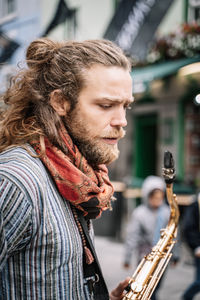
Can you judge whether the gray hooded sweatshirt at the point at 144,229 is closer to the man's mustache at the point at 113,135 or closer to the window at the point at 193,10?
the man's mustache at the point at 113,135

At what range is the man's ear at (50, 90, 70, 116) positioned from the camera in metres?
1.74

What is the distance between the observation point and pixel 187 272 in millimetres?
6770

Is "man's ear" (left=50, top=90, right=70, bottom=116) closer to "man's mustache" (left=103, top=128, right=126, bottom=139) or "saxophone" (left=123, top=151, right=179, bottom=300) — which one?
"man's mustache" (left=103, top=128, right=126, bottom=139)

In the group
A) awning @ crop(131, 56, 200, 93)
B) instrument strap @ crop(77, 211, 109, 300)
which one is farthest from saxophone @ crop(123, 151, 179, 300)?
awning @ crop(131, 56, 200, 93)

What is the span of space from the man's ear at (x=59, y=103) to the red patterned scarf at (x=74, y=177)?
0.32ft

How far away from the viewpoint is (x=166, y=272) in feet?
19.0

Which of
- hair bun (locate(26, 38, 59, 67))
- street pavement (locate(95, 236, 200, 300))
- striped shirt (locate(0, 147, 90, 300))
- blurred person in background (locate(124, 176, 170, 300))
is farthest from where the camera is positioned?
street pavement (locate(95, 236, 200, 300))

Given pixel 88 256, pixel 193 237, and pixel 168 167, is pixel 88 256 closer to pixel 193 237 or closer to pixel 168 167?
pixel 168 167

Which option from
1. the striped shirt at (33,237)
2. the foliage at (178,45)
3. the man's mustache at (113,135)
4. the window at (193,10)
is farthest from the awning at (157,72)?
the striped shirt at (33,237)

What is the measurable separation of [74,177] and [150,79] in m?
6.58

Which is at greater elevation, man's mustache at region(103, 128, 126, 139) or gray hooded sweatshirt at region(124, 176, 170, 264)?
man's mustache at region(103, 128, 126, 139)

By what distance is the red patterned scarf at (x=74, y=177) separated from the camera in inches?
60.6

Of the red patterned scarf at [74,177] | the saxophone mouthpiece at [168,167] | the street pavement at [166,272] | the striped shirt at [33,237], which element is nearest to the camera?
the striped shirt at [33,237]

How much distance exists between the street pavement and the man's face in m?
4.37
